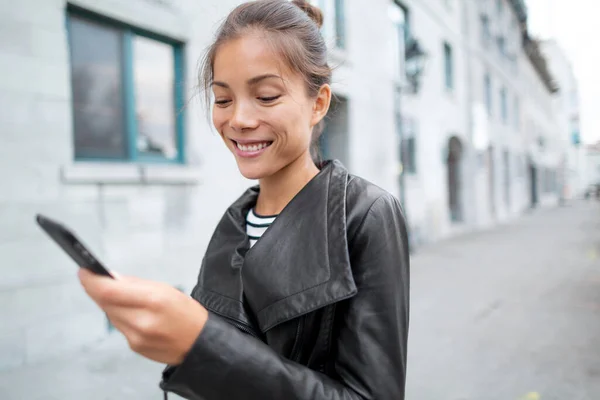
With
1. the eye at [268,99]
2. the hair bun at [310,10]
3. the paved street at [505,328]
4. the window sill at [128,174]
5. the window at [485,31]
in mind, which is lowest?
the paved street at [505,328]

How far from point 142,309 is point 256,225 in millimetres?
578

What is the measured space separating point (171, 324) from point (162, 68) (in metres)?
4.63

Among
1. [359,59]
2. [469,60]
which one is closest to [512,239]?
[469,60]

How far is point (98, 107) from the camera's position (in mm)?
4242

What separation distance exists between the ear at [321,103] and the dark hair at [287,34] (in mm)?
18

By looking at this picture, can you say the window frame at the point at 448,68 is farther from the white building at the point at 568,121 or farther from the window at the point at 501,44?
the white building at the point at 568,121

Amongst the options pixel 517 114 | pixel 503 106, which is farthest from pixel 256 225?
pixel 517 114

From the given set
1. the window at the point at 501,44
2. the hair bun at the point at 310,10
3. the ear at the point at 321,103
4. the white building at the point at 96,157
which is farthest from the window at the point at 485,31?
the ear at the point at 321,103

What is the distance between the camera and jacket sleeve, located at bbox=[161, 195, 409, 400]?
69cm

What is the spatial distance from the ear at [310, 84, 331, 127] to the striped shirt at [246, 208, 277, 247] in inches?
10.3

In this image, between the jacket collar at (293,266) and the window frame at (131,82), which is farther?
the window frame at (131,82)

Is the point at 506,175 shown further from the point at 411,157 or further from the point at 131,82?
the point at 131,82

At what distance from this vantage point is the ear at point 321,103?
1.08m

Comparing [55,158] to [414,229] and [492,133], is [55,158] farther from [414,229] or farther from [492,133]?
[492,133]
